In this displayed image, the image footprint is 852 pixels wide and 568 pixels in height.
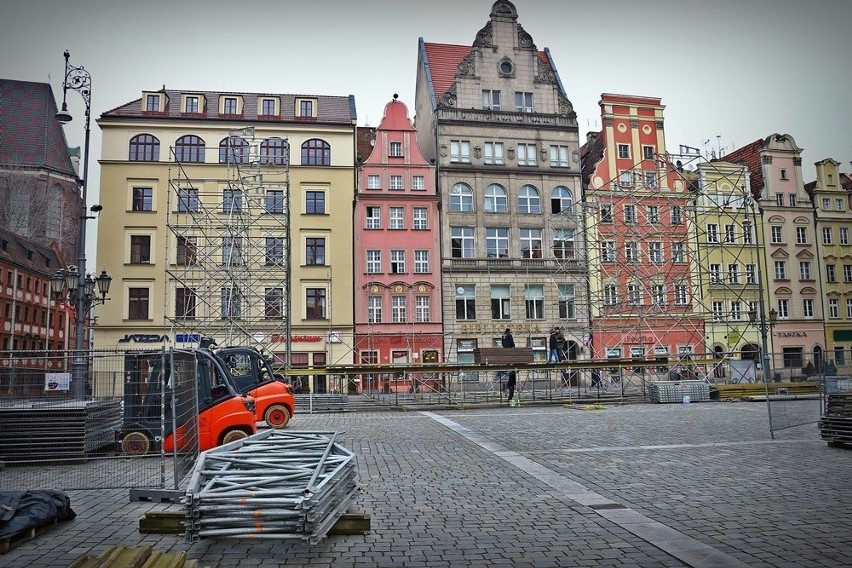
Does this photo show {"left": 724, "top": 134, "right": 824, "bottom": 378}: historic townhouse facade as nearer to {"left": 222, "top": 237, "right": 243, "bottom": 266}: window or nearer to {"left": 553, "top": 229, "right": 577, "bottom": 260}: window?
{"left": 553, "top": 229, "right": 577, "bottom": 260}: window

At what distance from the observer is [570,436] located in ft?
52.3

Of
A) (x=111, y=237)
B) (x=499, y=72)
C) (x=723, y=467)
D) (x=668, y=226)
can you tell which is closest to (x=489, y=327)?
(x=668, y=226)

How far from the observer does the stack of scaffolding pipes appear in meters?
6.40

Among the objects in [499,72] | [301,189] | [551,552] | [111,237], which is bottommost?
[551,552]

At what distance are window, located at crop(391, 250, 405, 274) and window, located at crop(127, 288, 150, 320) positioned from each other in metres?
14.2

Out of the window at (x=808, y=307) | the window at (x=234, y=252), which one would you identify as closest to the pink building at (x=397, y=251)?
the window at (x=234, y=252)

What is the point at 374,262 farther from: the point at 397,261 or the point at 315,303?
the point at 315,303

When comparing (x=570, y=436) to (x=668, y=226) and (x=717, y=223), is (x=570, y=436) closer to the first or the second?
(x=668, y=226)

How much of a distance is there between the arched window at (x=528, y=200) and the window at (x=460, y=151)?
4010 millimetres

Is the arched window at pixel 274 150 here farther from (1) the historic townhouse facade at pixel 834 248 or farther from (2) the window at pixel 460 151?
(1) the historic townhouse facade at pixel 834 248

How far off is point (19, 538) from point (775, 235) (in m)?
52.3

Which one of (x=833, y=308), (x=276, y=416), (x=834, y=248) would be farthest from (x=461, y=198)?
(x=276, y=416)

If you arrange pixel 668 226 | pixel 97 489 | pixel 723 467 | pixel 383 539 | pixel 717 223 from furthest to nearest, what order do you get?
pixel 717 223 < pixel 668 226 < pixel 723 467 < pixel 97 489 < pixel 383 539

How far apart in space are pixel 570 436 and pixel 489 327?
28322 mm
